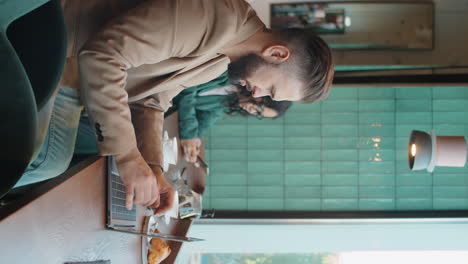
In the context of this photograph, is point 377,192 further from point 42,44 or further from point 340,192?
point 42,44

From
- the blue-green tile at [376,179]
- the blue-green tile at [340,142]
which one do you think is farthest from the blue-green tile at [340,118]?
the blue-green tile at [376,179]

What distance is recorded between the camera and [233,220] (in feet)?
11.2

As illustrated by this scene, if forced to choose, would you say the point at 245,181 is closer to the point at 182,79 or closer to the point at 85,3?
the point at 182,79

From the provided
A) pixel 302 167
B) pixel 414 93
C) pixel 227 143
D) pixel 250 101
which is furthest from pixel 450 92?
pixel 227 143

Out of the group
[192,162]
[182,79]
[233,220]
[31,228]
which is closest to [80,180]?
[31,228]

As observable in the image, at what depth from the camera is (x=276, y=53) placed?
1.21 m

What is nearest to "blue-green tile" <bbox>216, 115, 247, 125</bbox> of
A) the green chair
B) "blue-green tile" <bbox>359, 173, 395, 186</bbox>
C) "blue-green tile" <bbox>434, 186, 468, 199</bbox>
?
"blue-green tile" <bbox>359, 173, 395, 186</bbox>

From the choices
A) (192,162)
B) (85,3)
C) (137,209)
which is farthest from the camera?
(192,162)

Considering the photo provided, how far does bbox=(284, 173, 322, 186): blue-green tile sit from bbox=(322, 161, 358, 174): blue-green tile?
0.09 metres

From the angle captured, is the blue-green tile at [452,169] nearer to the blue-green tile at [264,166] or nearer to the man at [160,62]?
the blue-green tile at [264,166]

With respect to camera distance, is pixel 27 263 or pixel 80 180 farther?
pixel 80 180

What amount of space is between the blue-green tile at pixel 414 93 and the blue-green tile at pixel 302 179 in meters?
0.91

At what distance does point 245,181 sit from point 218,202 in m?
0.28

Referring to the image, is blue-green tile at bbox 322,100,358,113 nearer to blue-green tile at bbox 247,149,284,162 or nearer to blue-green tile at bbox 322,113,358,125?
blue-green tile at bbox 322,113,358,125
